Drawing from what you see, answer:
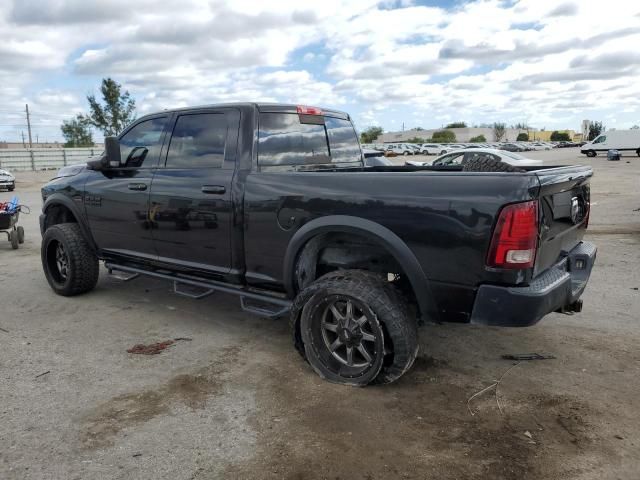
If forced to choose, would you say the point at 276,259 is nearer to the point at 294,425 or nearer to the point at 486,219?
the point at 294,425

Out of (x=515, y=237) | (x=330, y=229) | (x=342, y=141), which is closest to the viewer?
(x=515, y=237)

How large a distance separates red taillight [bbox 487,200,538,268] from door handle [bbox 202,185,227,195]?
83.9 inches

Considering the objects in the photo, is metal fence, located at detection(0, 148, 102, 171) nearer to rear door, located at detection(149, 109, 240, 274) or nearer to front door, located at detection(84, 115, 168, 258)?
front door, located at detection(84, 115, 168, 258)

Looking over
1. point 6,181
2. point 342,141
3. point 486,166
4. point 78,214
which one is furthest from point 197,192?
point 6,181

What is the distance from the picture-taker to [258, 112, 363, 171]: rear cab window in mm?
4305

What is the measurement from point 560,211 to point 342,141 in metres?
2.36

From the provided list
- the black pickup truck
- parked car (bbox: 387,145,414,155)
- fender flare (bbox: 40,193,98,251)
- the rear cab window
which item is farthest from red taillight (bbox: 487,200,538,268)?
parked car (bbox: 387,145,414,155)

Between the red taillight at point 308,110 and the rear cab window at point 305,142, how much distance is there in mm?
35

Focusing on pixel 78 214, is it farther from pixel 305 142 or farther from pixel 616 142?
pixel 616 142

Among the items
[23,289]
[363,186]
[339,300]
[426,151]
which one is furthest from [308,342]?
[426,151]

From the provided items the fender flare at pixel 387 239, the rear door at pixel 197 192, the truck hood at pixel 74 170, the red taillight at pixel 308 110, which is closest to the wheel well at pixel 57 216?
the truck hood at pixel 74 170

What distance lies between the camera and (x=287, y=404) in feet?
11.1

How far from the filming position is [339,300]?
359cm

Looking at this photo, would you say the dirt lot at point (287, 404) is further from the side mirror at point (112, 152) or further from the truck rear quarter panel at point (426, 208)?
the side mirror at point (112, 152)
